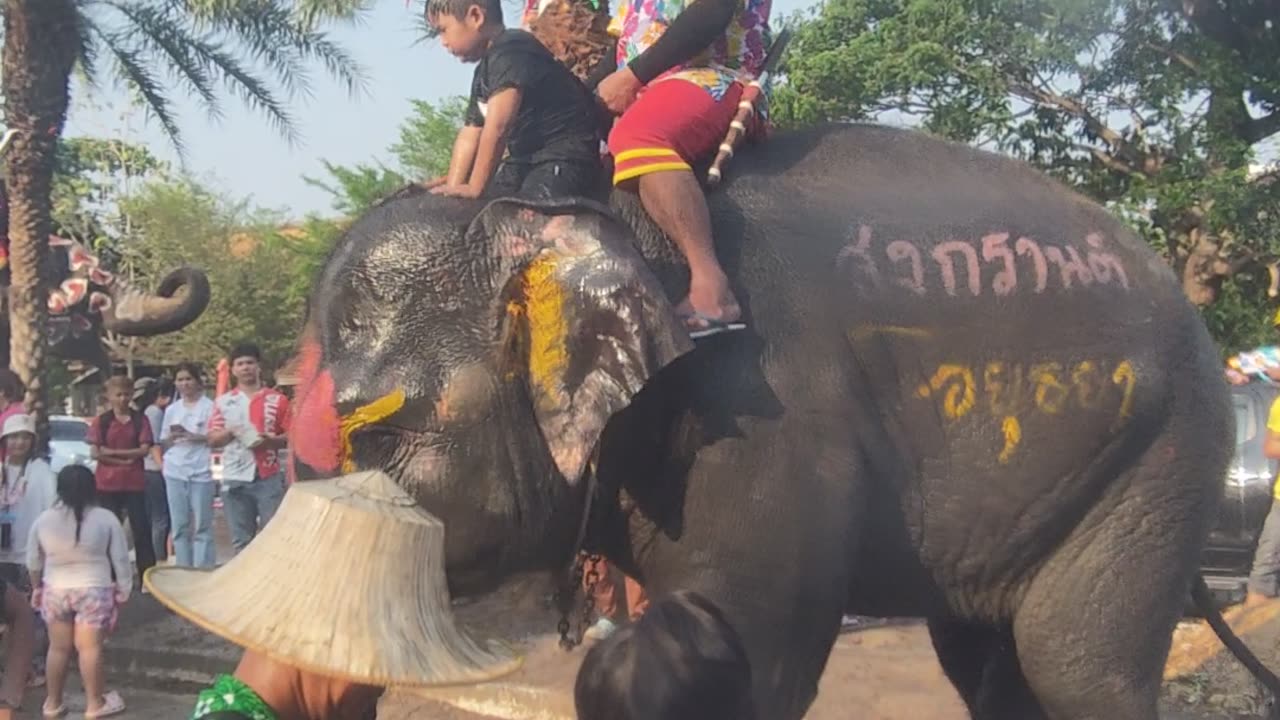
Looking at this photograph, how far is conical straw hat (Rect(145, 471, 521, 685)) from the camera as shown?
2.14 meters

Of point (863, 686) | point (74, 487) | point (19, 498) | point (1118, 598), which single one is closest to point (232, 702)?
point (1118, 598)

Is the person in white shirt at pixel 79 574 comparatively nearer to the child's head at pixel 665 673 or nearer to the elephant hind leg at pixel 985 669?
the elephant hind leg at pixel 985 669

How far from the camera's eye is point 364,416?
313cm

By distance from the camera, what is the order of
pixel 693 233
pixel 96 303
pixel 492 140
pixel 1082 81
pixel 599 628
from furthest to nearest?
pixel 1082 81 < pixel 96 303 < pixel 599 628 < pixel 492 140 < pixel 693 233

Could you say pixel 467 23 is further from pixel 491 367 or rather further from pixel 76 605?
pixel 76 605

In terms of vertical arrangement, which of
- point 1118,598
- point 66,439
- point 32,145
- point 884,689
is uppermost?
point 32,145

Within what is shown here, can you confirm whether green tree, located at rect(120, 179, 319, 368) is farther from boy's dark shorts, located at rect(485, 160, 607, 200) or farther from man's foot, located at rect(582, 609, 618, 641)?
boy's dark shorts, located at rect(485, 160, 607, 200)

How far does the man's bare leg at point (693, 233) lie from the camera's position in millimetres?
3146

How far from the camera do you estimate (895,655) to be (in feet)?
23.9

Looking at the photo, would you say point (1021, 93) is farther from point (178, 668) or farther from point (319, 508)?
point (319, 508)

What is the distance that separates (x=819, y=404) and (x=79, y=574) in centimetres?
539

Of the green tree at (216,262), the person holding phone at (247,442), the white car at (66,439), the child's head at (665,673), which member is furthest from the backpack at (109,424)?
the green tree at (216,262)

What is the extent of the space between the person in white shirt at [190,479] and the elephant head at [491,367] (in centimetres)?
703

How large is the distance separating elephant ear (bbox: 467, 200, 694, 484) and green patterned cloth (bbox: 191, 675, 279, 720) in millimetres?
888
